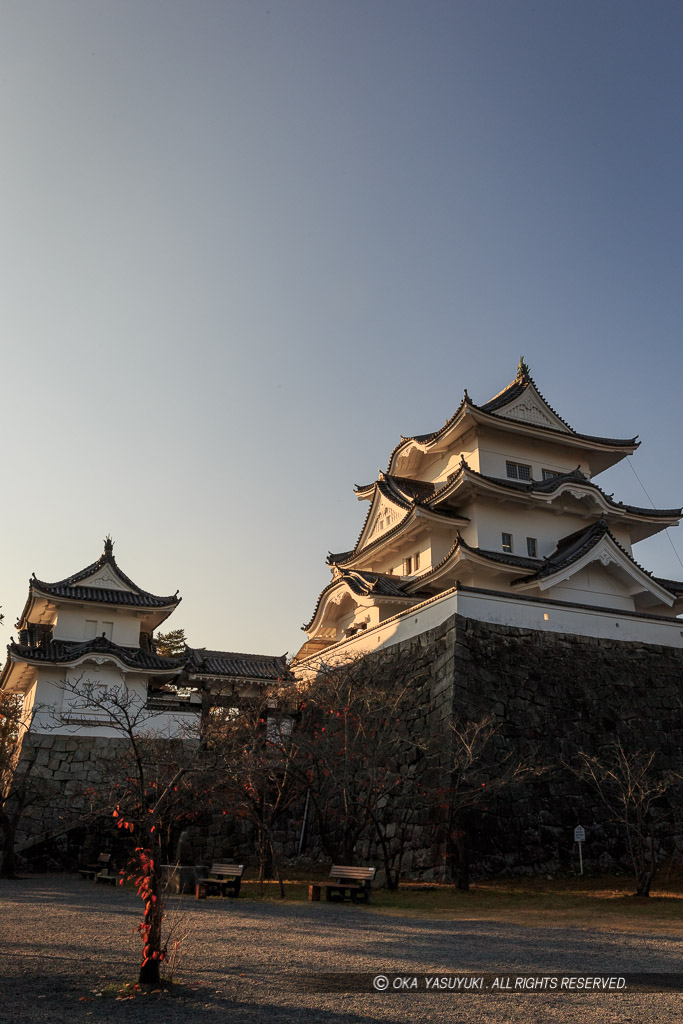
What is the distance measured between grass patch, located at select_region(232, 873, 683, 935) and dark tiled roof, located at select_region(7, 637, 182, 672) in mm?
8976

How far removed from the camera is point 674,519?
26.1 m

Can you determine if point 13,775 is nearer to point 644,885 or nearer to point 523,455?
point 644,885

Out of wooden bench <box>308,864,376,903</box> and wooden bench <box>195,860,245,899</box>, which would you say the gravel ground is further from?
wooden bench <box>195,860,245,899</box>

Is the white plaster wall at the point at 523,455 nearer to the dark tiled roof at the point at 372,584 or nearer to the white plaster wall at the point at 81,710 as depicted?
the dark tiled roof at the point at 372,584

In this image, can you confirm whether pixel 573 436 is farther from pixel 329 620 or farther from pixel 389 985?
pixel 389 985

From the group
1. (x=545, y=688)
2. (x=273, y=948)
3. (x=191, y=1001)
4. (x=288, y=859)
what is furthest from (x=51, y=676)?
(x=191, y=1001)

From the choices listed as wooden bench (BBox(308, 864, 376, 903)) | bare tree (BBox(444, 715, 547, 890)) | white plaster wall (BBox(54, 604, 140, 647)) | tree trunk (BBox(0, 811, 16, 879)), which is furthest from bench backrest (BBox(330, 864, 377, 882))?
white plaster wall (BBox(54, 604, 140, 647))

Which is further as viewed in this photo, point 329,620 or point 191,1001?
point 329,620

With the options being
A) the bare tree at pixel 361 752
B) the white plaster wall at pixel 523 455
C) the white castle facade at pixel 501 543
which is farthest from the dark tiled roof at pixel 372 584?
the white plaster wall at pixel 523 455

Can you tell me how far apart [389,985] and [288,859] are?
14.5 metres

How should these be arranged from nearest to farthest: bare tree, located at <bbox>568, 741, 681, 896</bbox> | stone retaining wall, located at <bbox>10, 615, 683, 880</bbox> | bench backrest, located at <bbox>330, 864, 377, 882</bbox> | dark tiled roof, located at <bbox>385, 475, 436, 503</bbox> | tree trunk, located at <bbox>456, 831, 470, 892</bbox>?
bench backrest, located at <bbox>330, 864, 377, 882</bbox>
tree trunk, located at <bbox>456, 831, 470, 892</bbox>
stone retaining wall, located at <bbox>10, 615, 683, 880</bbox>
bare tree, located at <bbox>568, 741, 681, 896</bbox>
dark tiled roof, located at <bbox>385, 475, 436, 503</bbox>

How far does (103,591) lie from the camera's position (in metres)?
26.3

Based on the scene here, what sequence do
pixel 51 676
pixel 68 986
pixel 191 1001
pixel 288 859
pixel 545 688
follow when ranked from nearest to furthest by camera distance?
pixel 191 1001, pixel 68 986, pixel 545 688, pixel 288 859, pixel 51 676

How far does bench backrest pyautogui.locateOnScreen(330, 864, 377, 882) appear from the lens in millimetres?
13695
